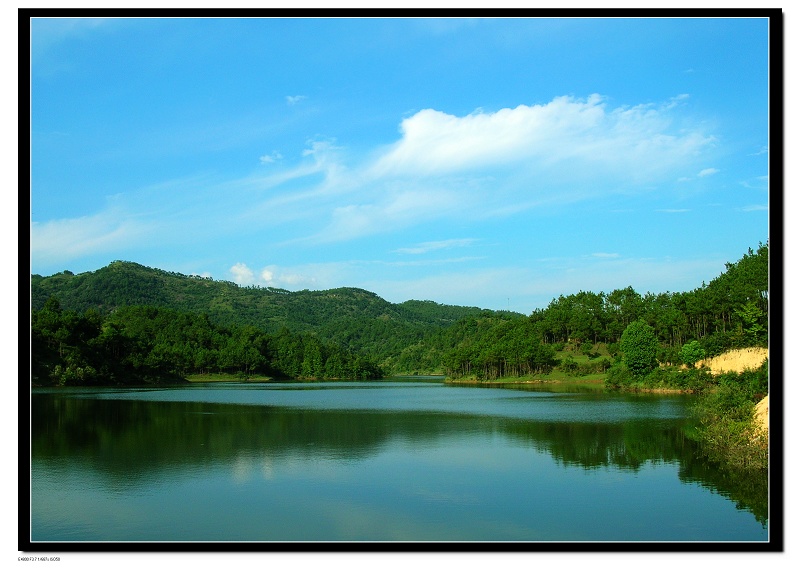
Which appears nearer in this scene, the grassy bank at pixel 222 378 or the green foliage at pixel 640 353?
the green foliage at pixel 640 353

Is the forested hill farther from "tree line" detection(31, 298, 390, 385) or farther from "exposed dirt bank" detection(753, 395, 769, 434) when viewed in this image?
"exposed dirt bank" detection(753, 395, 769, 434)

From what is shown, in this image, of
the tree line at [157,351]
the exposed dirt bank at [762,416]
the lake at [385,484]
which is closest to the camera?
the lake at [385,484]

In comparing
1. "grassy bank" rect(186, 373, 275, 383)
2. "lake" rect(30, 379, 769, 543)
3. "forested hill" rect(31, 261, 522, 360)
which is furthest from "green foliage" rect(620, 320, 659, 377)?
"forested hill" rect(31, 261, 522, 360)

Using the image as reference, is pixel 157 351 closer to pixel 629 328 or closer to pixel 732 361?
pixel 629 328

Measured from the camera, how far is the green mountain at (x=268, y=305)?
4545 inches

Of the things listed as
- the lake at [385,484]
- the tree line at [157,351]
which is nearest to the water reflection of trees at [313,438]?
the lake at [385,484]

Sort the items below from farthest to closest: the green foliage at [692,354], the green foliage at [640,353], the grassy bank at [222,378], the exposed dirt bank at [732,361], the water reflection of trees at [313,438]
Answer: the grassy bank at [222,378] < the green foliage at [640,353] < the green foliage at [692,354] < the exposed dirt bank at [732,361] < the water reflection of trees at [313,438]

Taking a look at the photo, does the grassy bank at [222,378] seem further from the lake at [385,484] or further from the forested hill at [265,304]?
the lake at [385,484]

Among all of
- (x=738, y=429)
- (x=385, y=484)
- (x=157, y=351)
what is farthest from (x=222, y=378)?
(x=738, y=429)

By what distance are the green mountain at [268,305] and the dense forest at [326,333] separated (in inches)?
15.8

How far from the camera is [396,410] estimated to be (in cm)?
3041

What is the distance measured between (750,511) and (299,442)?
1164cm

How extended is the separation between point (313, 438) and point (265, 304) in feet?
474
